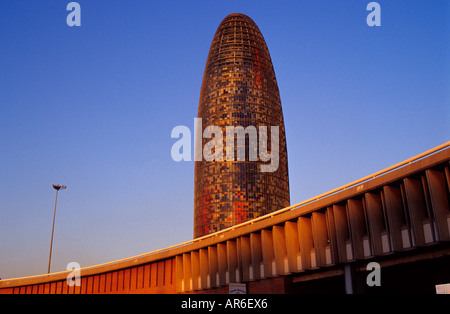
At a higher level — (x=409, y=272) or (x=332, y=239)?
(x=332, y=239)

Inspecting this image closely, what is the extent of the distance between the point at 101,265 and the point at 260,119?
128 metres

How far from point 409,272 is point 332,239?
669cm

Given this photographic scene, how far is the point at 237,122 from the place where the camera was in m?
182

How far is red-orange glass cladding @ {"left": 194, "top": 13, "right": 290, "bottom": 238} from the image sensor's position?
175375 millimetres

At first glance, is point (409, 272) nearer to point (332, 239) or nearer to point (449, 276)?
point (449, 276)

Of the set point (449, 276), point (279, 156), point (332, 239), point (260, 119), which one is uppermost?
point (260, 119)

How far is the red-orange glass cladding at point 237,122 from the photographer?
575 ft

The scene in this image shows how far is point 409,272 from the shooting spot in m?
35.7
